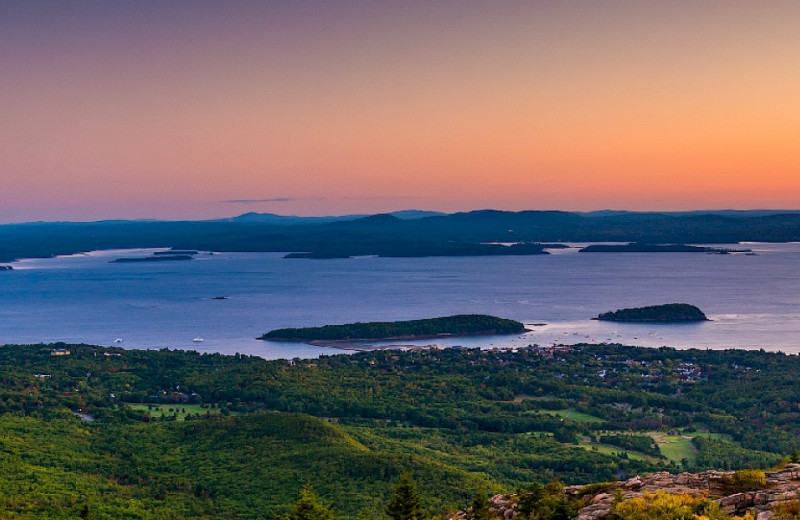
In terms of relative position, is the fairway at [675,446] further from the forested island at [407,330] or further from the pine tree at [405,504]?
the forested island at [407,330]

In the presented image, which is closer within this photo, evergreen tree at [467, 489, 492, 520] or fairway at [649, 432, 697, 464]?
evergreen tree at [467, 489, 492, 520]

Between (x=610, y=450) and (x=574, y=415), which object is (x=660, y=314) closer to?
(x=574, y=415)

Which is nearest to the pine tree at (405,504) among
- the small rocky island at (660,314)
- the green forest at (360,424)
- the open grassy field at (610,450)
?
the green forest at (360,424)

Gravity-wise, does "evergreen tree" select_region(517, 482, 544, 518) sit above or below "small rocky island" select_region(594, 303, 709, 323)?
above

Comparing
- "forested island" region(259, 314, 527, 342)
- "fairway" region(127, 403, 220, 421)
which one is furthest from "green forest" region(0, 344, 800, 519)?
"forested island" region(259, 314, 527, 342)

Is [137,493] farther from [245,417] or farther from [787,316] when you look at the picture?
[787,316]

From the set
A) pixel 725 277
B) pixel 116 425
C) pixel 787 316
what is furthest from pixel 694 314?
pixel 116 425

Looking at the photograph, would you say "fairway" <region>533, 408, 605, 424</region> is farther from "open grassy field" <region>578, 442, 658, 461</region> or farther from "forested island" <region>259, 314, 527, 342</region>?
"forested island" <region>259, 314, 527, 342</region>
